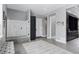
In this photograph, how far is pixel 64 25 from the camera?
4.11m

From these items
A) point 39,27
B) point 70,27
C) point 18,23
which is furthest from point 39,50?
point 39,27

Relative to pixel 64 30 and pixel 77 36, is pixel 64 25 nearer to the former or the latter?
pixel 64 30

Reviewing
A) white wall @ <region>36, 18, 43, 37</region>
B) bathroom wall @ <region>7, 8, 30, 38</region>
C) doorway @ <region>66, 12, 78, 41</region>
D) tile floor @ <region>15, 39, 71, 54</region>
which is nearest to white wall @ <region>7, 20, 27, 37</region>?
bathroom wall @ <region>7, 8, 30, 38</region>

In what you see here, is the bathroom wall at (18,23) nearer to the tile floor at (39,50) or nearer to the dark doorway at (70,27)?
the tile floor at (39,50)

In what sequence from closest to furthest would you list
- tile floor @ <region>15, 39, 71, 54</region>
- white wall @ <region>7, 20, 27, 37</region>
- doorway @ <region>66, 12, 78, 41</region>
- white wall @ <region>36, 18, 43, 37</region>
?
tile floor @ <region>15, 39, 71, 54</region>
white wall @ <region>7, 20, 27, 37</region>
doorway @ <region>66, 12, 78, 41</region>
white wall @ <region>36, 18, 43, 37</region>

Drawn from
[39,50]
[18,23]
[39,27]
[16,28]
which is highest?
[18,23]

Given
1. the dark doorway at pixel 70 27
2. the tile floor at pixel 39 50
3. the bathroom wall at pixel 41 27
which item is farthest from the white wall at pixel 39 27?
the tile floor at pixel 39 50

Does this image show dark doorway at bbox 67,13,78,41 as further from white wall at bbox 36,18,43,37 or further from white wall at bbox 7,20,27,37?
white wall at bbox 36,18,43,37

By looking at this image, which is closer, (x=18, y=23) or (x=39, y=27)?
(x=18, y=23)

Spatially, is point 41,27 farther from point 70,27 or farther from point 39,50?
point 39,50
